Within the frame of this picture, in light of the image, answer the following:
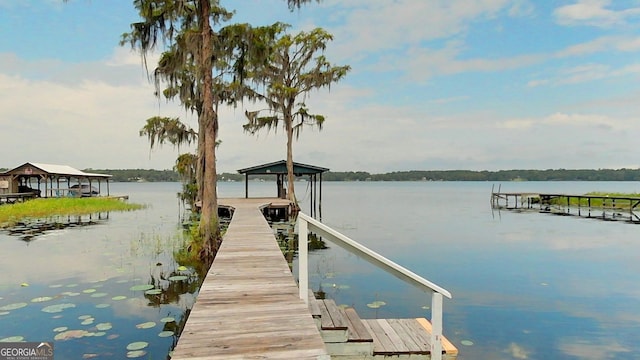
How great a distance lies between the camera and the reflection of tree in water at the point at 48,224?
15883mm

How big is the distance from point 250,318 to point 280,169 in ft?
77.4

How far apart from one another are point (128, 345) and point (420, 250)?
10.7 m

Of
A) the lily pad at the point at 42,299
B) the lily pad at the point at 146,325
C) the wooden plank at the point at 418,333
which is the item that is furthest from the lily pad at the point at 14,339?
the wooden plank at the point at 418,333

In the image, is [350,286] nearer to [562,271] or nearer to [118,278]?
[118,278]

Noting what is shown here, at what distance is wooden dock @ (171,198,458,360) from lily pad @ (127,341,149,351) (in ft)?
4.58

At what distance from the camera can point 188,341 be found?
2982 mm

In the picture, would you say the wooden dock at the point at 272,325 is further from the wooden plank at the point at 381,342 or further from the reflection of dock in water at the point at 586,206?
the reflection of dock in water at the point at 586,206

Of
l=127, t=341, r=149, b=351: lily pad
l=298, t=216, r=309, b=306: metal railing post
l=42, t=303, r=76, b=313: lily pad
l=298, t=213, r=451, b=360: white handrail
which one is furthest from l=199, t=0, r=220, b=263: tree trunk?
l=298, t=213, r=451, b=360: white handrail

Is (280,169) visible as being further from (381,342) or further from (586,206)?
(586,206)

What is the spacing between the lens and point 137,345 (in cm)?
537

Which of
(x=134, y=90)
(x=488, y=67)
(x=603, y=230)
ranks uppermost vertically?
(x=488, y=67)

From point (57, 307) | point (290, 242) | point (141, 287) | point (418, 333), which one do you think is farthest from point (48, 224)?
point (418, 333)

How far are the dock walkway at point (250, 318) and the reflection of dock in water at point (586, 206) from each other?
2625cm

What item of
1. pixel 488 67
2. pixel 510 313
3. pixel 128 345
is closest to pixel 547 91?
pixel 488 67
